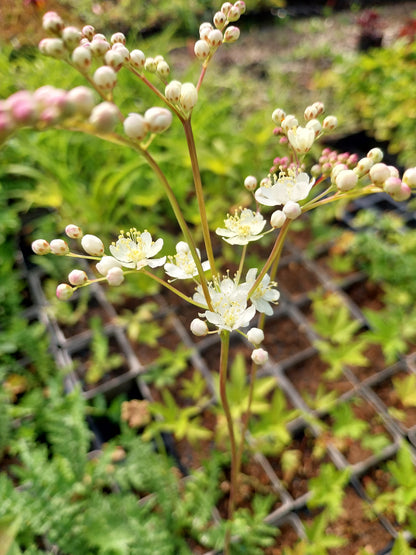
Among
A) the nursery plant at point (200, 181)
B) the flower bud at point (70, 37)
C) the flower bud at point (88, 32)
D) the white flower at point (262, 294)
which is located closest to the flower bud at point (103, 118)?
the nursery plant at point (200, 181)

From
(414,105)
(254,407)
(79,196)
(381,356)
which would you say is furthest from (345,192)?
(414,105)

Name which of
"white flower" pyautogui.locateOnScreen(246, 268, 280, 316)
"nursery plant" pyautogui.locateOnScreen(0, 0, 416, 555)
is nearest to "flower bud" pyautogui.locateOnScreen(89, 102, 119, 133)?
"nursery plant" pyautogui.locateOnScreen(0, 0, 416, 555)

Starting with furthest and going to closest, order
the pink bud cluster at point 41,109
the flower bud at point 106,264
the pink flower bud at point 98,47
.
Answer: the flower bud at point 106,264
the pink flower bud at point 98,47
the pink bud cluster at point 41,109

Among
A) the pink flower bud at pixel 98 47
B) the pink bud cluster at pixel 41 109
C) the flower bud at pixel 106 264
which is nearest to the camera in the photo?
the pink bud cluster at pixel 41 109

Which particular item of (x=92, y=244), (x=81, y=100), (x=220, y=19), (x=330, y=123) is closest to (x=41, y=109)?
(x=81, y=100)

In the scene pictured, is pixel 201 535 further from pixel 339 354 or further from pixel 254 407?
pixel 339 354

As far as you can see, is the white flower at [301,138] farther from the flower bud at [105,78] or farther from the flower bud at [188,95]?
the flower bud at [105,78]
